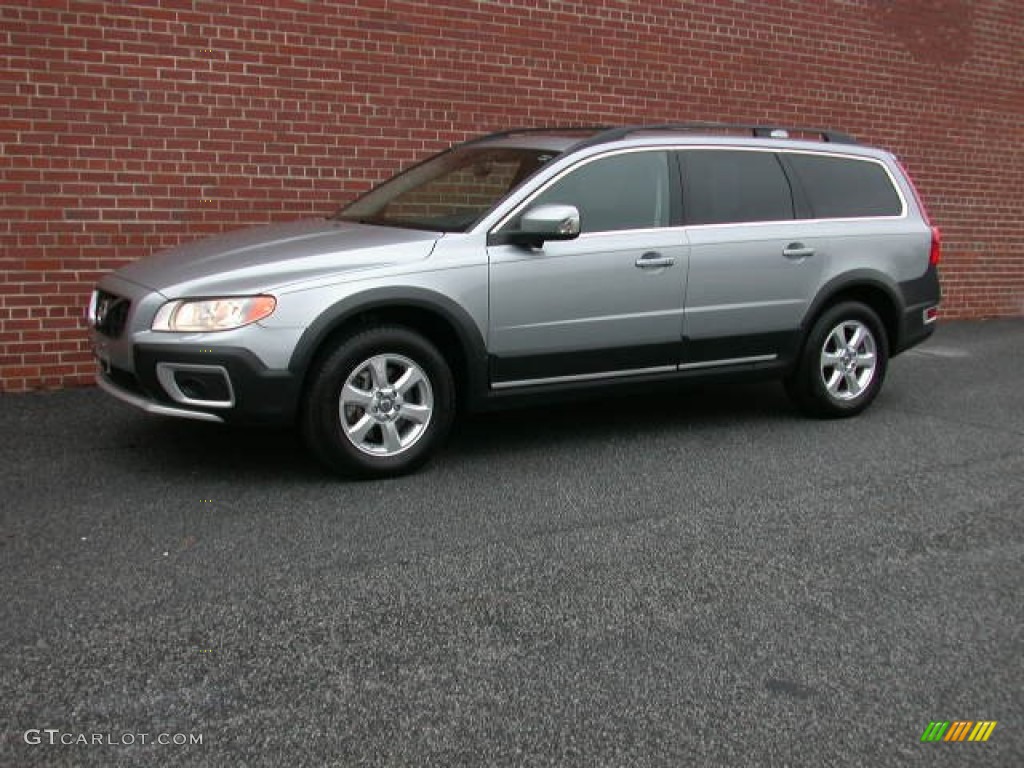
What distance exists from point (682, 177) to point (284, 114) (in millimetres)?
3140

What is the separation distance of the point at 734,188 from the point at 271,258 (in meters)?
2.86

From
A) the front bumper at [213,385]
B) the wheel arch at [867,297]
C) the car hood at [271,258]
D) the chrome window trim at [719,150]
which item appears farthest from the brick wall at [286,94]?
the wheel arch at [867,297]

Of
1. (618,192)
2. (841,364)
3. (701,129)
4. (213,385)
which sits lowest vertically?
(841,364)

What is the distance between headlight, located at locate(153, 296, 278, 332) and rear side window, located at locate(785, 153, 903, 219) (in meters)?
3.59

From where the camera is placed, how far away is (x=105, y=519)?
476 centimetres

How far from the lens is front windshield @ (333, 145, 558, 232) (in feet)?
19.3

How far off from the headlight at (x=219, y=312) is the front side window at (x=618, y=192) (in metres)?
1.57

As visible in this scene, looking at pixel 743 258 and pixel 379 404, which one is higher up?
Result: pixel 743 258

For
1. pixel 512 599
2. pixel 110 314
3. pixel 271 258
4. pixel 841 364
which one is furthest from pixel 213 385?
pixel 841 364

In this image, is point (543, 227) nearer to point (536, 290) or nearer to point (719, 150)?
point (536, 290)

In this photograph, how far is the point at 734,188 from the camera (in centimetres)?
660

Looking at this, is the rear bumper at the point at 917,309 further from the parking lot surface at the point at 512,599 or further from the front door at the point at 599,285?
the front door at the point at 599,285
